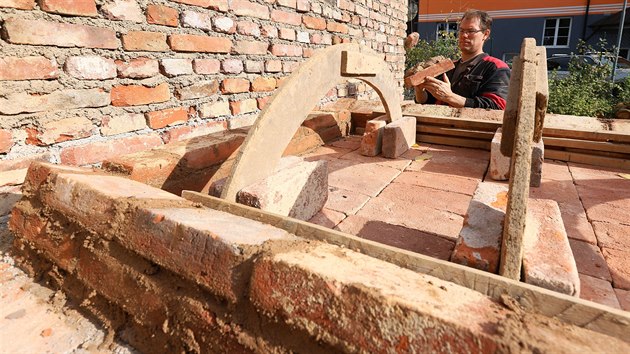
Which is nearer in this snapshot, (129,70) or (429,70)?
(129,70)

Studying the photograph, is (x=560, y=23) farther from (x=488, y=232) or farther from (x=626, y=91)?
(x=488, y=232)

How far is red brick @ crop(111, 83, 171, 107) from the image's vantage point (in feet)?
5.80

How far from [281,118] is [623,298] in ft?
4.96

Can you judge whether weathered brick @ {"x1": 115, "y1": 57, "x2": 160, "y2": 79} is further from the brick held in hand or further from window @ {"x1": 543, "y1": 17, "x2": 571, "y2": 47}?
window @ {"x1": 543, "y1": 17, "x2": 571, "y2": 47}

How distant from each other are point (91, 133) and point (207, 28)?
0.99m

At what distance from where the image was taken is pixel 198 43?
2.16 m

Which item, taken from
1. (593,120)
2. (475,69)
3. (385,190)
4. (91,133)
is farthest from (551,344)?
(475,69)

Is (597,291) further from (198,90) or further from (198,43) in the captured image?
(198,43)

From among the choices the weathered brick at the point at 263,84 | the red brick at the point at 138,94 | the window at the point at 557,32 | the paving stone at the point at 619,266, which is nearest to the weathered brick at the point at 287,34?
the weathered brick at the point at 263,84

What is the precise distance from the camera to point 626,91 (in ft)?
27.8

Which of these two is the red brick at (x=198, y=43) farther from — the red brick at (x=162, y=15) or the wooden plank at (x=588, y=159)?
the wooden plank at (x=588, y=159)

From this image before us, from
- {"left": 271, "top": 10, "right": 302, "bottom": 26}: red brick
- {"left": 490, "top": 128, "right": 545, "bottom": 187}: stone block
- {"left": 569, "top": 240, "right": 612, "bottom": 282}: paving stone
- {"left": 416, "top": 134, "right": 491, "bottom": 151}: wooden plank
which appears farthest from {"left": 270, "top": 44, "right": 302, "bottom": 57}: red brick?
{"left": 569, "top": 240, "right": 612, "bottom": 282}: paving stone

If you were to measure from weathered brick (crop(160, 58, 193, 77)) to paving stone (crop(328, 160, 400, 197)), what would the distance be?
1.14 metres

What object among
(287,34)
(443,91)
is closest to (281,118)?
(287,34)
